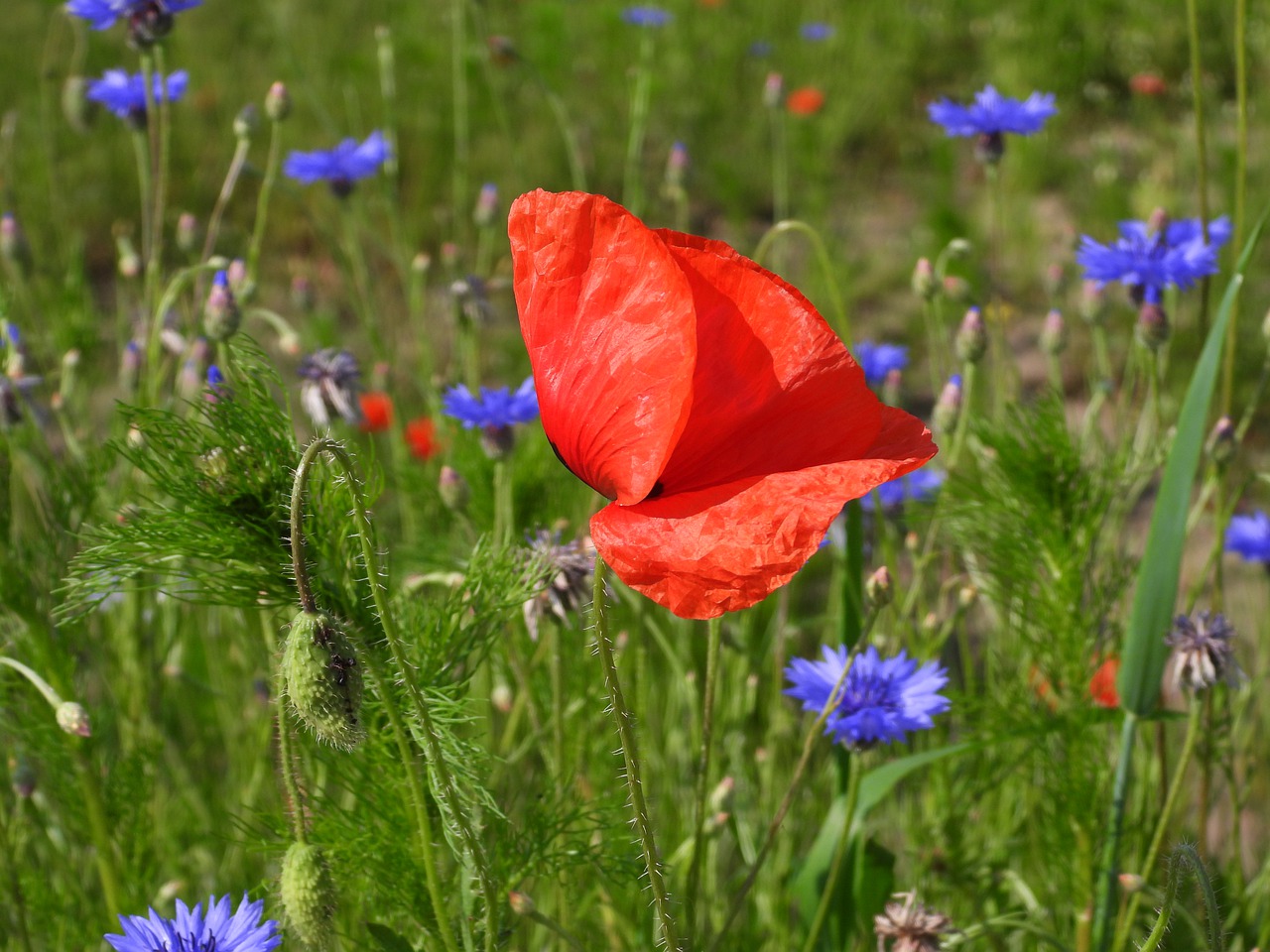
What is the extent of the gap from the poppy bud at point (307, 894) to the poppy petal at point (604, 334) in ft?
1.13

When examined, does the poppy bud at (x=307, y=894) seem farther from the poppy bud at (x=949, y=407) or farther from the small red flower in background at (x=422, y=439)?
the small red flower in background at (x=422, y=439)

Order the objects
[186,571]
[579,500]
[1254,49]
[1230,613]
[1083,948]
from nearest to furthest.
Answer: [186,571]
[1083,948]
[579,500]
[1230,613]
[1254,49]

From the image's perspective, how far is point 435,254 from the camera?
14.8 ft

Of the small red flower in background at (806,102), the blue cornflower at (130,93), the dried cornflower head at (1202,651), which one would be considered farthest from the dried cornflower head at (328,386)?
the small red flower in background at (806,102)

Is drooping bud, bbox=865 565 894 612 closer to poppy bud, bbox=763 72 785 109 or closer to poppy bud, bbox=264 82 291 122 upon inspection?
poppy bud, bbox=264 82 291 122

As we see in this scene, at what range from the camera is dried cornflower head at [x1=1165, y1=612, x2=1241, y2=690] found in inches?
50.1

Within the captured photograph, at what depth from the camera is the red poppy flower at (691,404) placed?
793 mm

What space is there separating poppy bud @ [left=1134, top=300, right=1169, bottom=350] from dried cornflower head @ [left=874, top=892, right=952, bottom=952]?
2.46 feet

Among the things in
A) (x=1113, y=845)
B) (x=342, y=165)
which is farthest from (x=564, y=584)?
(x=342, y=165)

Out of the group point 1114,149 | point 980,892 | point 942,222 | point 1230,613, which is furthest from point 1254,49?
point 980,892

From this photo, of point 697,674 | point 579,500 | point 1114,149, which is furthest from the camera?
point 1114,149

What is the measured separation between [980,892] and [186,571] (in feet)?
3.48

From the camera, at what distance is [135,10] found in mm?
1668

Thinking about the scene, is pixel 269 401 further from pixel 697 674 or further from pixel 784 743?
pixel 784 743
